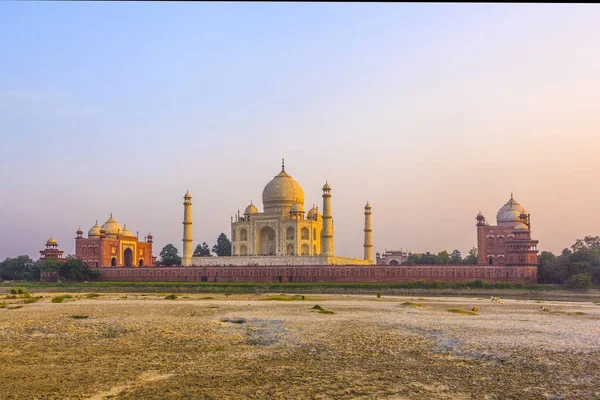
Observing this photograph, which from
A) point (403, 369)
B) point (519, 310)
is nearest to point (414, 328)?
point (403, 369)

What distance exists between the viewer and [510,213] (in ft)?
199

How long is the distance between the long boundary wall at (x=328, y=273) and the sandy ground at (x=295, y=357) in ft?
103

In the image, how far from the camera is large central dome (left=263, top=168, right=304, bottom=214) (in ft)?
224

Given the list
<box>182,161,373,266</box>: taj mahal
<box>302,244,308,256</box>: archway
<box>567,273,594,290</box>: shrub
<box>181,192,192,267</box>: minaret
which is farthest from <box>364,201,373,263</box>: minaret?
<box>567,273,594,290</box>: shrub

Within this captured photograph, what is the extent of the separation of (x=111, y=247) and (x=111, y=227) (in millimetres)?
5043

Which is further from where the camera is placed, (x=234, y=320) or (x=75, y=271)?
(x=75, y=271)

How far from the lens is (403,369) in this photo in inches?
496

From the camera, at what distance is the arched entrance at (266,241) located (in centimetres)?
6788

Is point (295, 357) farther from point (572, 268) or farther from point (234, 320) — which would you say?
point (572, 268)

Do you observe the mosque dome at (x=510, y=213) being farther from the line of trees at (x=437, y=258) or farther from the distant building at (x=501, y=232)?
the line of trees at (x=437, y=258)

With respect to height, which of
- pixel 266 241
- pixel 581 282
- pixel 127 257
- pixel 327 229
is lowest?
pixel 581 282

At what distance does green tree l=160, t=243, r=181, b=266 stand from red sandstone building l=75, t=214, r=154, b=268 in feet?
12.4

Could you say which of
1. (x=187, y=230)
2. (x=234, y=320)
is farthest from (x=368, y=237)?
(x=234, y=320)

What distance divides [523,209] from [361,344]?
5118cm
